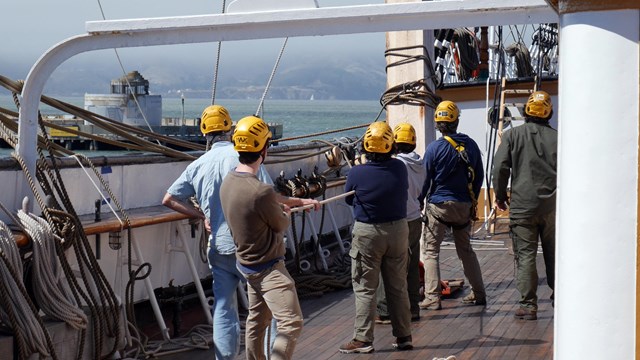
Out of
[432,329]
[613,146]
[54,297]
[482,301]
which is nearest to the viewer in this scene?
[613,146]

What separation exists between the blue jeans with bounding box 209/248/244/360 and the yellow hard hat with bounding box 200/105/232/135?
2.31 ft

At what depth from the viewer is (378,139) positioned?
6.19 metres

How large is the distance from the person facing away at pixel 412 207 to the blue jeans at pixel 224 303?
1830mm

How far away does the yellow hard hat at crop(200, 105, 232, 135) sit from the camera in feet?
18.9

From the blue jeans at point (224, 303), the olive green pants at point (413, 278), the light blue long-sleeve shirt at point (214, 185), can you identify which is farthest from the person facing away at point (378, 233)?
the blue jeans at point (224, 303)

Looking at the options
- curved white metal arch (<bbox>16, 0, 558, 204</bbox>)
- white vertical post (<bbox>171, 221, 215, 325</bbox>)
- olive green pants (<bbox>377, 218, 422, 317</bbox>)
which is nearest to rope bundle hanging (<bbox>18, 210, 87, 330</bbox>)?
curved white metal arch (<bbox>16, 0, 558, 204</bbox>)

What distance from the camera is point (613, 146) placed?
2.26m

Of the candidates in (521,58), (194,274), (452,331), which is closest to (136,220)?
(194,274)

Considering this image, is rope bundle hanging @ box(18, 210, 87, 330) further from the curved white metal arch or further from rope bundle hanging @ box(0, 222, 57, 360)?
the curved white metal arch

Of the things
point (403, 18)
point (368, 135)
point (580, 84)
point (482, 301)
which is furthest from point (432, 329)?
point (580, 84)

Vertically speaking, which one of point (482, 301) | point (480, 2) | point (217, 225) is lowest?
point (482, 301)

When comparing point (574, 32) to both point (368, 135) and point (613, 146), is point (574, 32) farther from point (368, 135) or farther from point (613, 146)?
point (368, 135)

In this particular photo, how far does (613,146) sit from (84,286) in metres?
4.86

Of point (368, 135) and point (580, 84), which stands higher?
point (580, 84)
